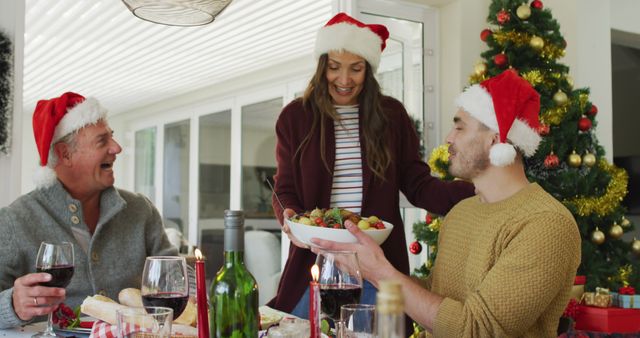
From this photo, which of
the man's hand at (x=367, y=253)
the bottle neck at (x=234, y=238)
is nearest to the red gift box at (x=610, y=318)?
the man's hand at (x=367, y=253)

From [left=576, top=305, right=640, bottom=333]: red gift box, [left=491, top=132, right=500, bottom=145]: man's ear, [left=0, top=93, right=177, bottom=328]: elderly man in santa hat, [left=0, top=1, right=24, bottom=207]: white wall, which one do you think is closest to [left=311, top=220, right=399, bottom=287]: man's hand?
[left=491, top=132, right=500, bottom=145]: man's ear

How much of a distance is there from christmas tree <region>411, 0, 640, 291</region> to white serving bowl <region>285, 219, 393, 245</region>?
5.65 ft

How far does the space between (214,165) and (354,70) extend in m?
7.38

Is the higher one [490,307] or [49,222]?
[49,222]

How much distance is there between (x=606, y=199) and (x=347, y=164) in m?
1.71

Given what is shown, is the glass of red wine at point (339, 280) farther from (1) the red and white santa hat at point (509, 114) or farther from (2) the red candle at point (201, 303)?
(1) the red and white santa hat at point (509, 114)

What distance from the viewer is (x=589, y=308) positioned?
9.66ft

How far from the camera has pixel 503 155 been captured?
1666 millimetres

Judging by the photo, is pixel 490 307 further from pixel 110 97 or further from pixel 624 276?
pixel 110 97

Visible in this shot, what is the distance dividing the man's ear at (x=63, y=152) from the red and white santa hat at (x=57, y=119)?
0.07ft

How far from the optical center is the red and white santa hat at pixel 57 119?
7.02ft

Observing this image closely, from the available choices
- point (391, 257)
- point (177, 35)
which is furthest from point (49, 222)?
point (177, 35)

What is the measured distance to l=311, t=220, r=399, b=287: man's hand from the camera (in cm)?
157

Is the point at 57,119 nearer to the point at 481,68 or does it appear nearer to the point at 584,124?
the point at 481,68
